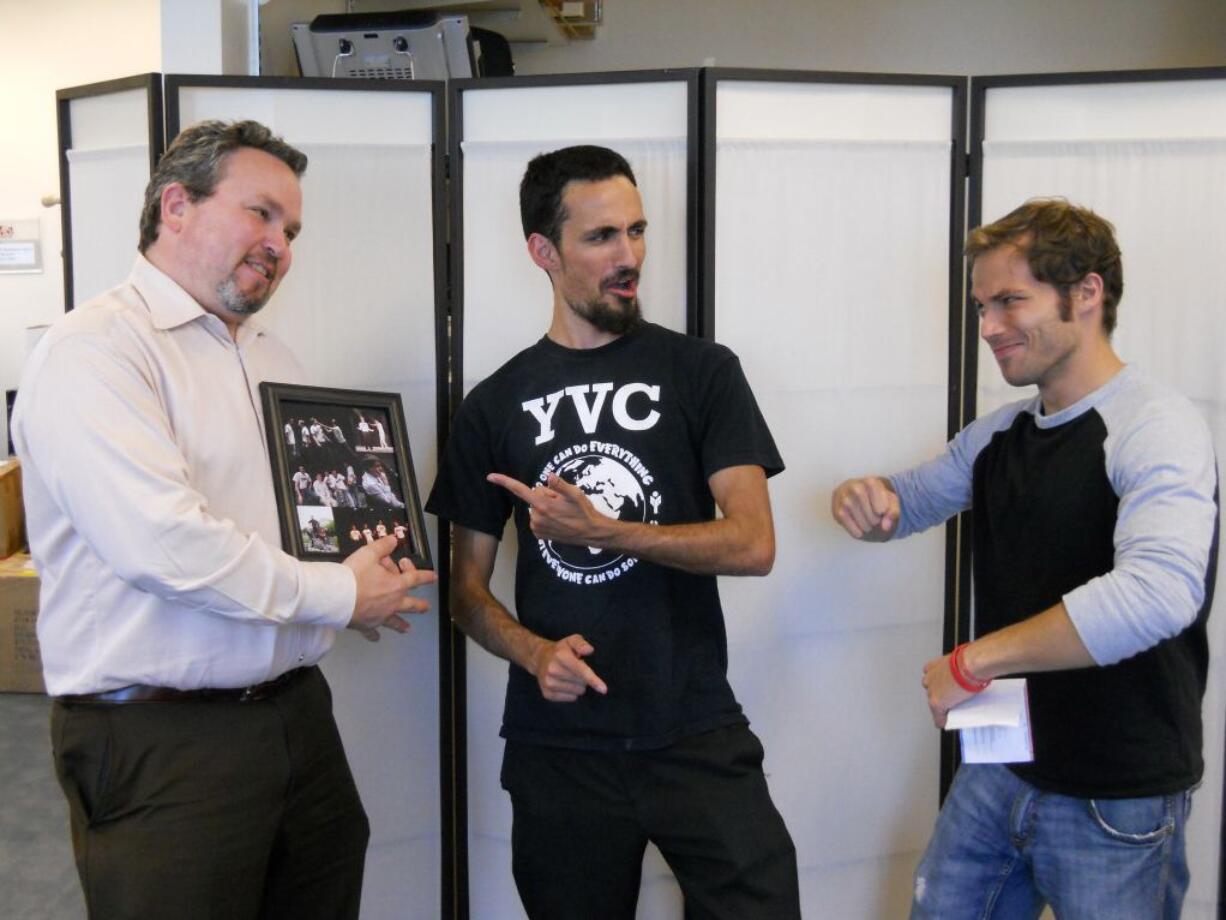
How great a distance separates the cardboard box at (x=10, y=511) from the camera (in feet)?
16.8

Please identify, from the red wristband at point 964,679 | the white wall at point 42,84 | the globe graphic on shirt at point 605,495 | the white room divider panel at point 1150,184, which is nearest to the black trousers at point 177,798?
the globe graphic on shirt at point 605,495

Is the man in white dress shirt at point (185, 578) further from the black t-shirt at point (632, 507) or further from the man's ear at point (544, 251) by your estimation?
the man's ear at point (544, 251)

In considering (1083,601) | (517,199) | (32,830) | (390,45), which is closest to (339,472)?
(517,199)

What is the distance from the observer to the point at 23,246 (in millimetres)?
5828

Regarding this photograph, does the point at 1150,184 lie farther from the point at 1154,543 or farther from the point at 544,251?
the point at 544,251

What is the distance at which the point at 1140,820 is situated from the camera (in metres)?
1.59

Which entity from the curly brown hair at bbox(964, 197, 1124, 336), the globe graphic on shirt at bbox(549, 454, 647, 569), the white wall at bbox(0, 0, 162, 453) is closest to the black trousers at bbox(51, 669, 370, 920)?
the globe graphic on shirt at bbox(549, 454, 647, 569)

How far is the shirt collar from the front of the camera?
167 centimetres

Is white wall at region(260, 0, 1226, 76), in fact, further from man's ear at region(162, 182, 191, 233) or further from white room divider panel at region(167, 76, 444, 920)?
man's ear at region(162, 182, 191, 233)

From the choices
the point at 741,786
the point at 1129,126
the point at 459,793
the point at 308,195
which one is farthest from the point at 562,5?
the point at 741,786

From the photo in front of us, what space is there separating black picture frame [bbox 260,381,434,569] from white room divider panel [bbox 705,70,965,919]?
84cm

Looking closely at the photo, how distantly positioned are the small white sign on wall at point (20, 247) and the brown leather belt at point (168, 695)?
4.97 metres

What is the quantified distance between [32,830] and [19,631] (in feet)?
5.26

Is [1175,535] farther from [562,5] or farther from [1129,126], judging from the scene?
[562,5]
